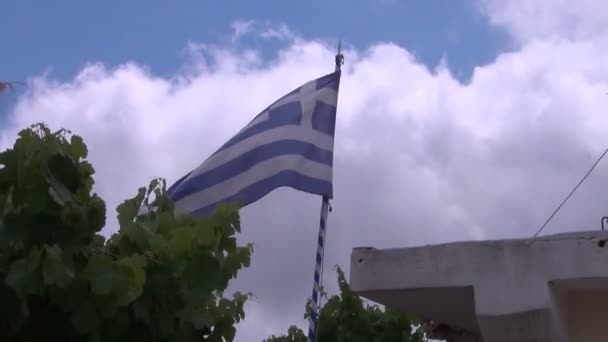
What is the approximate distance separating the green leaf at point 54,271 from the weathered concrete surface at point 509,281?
8.60 feet

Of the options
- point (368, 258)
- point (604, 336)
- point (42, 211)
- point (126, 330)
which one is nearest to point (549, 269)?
point (604, 336)

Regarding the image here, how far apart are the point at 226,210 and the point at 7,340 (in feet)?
4.14

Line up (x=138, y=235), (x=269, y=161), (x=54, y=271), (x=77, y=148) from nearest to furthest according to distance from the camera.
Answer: (x=54, y=271) < (x=77, y=148) < (x=138, y=235) < (x=269, y=161)

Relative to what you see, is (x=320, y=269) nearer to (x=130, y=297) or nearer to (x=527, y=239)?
(x=527, y=239)

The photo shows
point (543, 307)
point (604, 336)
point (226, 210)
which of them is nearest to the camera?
point (226, 210)

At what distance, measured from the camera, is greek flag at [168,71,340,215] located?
24.1ft

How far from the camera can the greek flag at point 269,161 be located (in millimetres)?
7352

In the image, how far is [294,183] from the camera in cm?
741

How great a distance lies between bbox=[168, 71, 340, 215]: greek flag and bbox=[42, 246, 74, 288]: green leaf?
259 centimetres

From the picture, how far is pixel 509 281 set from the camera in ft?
20.6

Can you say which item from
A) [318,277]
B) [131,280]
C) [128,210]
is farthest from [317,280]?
[131,280]

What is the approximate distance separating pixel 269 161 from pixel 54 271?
120 inches

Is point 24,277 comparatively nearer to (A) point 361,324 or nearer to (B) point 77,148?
(B) point 77,148

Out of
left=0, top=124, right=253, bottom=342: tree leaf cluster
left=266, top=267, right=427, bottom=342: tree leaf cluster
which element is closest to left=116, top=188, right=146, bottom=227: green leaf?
left=0, top=124, right=253, bottom=342: tree leaf cluster
